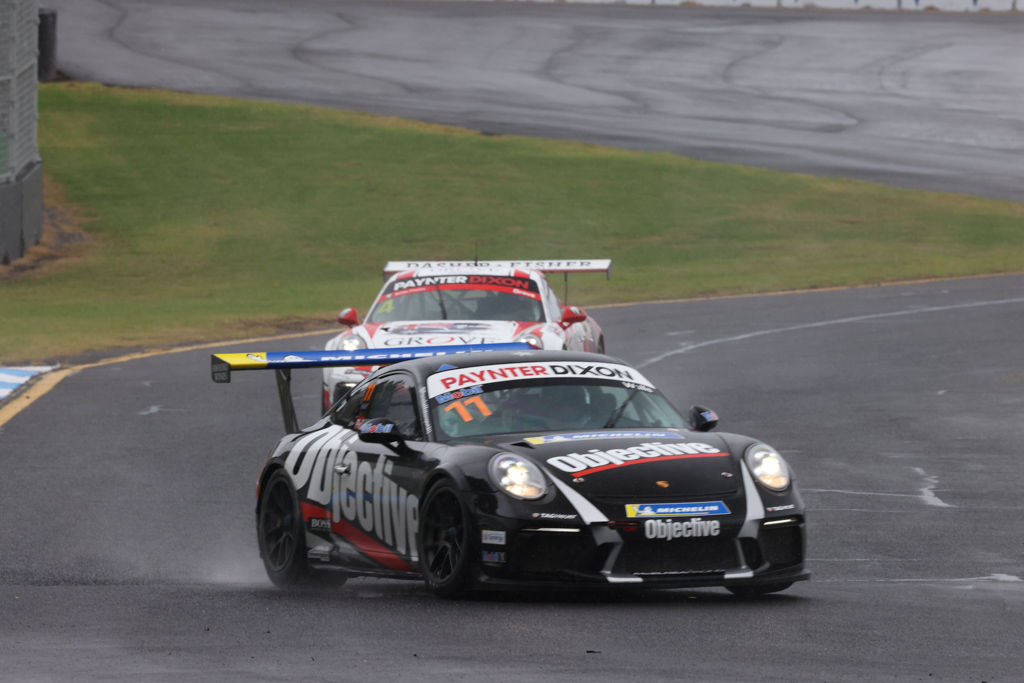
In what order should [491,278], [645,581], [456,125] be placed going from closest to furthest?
[645,581]
[491,278]
[456,125]

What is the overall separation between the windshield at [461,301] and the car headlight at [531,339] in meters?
0.78

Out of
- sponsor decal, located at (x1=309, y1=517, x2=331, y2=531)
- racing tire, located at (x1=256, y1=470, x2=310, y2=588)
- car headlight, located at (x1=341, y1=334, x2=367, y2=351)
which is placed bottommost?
car headlight, located at (x1=341, y1=334, x2=367, y2=351)

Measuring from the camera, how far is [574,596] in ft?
29.7

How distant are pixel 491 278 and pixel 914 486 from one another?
222 inches

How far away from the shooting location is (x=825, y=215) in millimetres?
43469

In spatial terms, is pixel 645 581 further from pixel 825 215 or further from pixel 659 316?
pixel 825 215

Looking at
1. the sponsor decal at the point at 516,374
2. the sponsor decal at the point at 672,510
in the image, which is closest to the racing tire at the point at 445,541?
the sponsor decal at the point at 672,510

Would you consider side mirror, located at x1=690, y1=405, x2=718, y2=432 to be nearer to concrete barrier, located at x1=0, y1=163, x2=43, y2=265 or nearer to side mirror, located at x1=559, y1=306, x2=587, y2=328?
side mirror, located at x1=559, y1=306, x2=587, y2=328

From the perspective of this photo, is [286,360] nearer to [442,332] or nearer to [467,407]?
[467,407]

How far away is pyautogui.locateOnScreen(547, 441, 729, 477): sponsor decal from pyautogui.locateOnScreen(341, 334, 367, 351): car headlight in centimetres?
782

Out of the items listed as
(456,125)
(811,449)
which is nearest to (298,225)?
(456,125)

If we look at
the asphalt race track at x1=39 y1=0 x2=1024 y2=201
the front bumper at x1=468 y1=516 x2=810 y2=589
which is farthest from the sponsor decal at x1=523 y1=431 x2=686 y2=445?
the asphalt race track at x1=39 y1=0 x2=1024 y2=201

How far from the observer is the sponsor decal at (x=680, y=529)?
8.43m

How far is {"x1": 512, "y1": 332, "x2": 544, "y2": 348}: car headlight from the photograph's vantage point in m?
16.5
